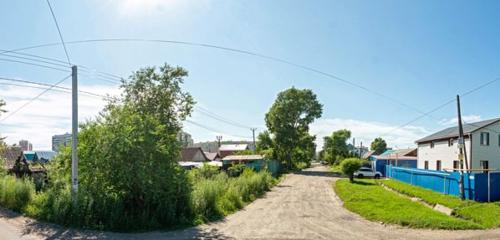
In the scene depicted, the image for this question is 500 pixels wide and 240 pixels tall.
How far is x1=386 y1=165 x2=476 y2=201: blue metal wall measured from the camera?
19.2m

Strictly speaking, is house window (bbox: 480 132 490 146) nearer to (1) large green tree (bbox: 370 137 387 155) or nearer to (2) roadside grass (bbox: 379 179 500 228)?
(2) roadside grass (bbox: 379 179 500 228)

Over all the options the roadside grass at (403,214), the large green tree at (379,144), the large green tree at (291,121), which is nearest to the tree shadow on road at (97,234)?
the roadside grass at (403,214)

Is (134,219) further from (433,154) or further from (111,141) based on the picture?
(433,154)

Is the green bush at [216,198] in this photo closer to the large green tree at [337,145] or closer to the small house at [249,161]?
the small house at [249,161]

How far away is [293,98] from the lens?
61.2 metres

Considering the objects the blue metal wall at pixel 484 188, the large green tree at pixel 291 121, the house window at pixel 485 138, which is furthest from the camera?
the large green tree at pixel 291 121

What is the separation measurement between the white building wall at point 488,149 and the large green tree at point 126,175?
1079 inches

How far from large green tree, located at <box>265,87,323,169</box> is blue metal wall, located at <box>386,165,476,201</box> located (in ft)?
91.3

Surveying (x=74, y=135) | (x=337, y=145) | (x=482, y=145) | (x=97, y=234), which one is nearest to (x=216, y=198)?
(x=97, y=234)

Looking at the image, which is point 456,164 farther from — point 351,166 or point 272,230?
point 272,230

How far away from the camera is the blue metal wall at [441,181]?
19219 millimetres

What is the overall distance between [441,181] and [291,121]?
125 ft

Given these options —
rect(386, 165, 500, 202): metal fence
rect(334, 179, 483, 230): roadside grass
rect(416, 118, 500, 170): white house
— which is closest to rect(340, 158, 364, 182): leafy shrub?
rect(386, 165, 500, 202): metal fence

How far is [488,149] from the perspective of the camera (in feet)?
105
